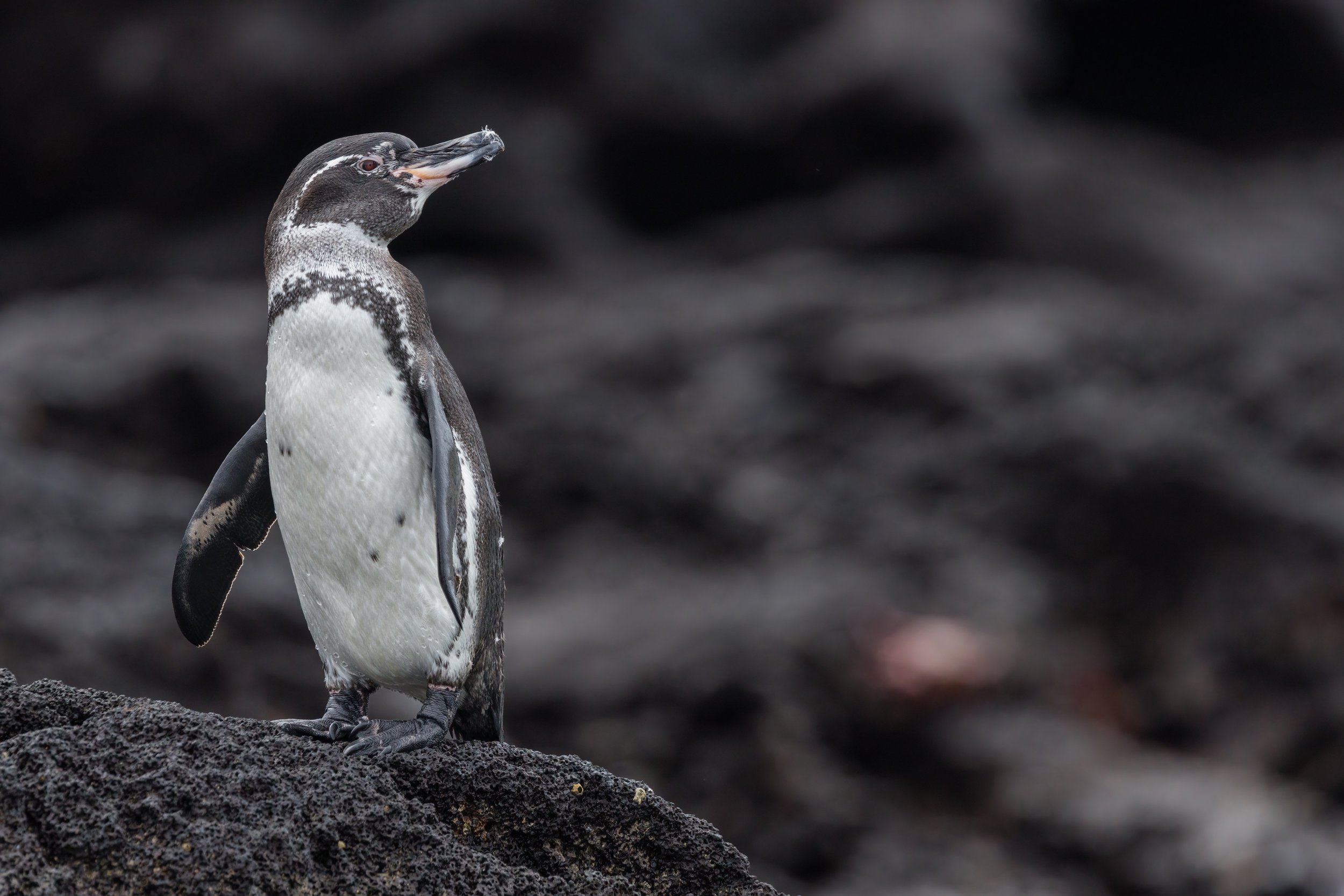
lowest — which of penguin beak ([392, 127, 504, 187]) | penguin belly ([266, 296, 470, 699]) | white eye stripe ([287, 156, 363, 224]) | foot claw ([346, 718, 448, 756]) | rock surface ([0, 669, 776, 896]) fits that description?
rock surface ([0, 669, 776, 896])

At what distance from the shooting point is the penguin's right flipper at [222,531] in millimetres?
2775

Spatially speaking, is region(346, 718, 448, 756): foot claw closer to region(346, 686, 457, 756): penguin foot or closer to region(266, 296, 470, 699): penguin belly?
region(346, 686, 457, 756): penguin foot

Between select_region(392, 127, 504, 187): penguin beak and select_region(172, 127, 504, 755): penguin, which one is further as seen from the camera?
select_region(392, 127, 504, 187): penguin beak

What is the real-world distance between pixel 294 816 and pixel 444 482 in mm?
670

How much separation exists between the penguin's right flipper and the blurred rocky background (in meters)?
2.54

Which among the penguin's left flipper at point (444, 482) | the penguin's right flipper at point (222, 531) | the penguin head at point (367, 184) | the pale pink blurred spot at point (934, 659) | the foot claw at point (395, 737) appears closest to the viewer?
the foot claw at point (395, 737)

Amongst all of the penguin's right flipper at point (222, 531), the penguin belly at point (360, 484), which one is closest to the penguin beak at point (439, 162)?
the penguin belly at point (360, 484)

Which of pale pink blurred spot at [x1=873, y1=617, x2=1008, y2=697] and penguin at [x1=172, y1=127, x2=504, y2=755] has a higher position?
pale pink blurred spot at [x1=873, y1=617, x2=1008, y2=697]

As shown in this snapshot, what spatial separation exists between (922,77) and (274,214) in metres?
6.88

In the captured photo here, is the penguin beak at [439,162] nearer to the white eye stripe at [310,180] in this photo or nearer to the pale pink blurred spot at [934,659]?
the white eye stripe at [310,180]

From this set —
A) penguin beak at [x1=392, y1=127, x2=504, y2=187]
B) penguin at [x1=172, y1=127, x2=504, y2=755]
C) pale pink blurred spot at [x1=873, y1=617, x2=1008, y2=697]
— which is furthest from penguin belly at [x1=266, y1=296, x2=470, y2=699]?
pale pink blurred spot at [x1=873, y1=617, x2=1008, y2=697]

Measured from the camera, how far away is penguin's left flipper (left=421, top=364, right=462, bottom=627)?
2365 mm

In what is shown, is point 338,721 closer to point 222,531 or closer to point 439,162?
point 222,531

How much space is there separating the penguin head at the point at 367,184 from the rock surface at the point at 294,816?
997 mm
